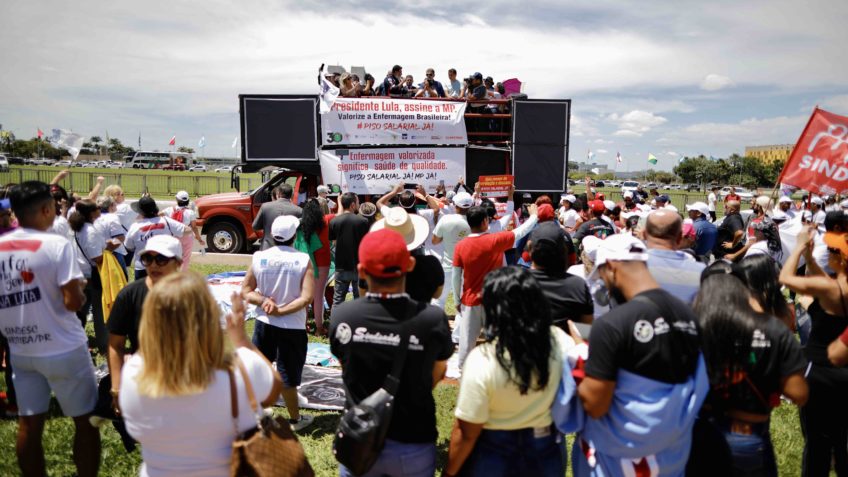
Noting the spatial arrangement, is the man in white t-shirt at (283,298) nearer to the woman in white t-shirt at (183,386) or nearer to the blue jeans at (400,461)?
the blue jeans at (400,461)

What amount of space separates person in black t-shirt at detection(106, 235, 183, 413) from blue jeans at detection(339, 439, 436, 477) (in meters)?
1.60

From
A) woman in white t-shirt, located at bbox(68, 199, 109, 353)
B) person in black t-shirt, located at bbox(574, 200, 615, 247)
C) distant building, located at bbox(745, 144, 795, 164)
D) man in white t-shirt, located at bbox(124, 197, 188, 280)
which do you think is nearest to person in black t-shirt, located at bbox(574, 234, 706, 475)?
person in black t-shirt, located at bbox(574, 200, 615, 247)

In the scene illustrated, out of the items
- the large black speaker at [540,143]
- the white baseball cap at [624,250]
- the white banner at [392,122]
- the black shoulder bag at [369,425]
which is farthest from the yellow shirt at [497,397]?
the large black speaker at [540,143]

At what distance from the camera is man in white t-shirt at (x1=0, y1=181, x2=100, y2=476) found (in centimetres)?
281

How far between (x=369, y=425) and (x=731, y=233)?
775 centimetres

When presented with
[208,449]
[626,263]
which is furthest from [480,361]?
[208,449]

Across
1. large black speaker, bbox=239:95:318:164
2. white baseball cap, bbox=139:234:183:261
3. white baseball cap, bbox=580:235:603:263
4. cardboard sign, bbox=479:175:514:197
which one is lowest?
white baseball cap, bbox=580:235:603:263

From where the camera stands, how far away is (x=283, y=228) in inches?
155

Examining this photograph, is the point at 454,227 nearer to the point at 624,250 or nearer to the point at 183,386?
the point at 624,250

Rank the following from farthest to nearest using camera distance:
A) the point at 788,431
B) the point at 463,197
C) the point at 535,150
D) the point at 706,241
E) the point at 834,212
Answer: the point at 535,150 → the point at 706,241 → the point at 463,197 → the point at 788,431 → the point at 834,212

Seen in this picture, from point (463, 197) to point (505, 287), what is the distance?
377 cm

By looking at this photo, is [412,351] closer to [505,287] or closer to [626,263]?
[505,287]

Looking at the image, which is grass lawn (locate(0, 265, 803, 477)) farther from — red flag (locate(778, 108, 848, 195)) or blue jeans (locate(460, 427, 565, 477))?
red flag (locate(778, 108, 848, 195))

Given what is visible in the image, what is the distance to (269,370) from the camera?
208cm
